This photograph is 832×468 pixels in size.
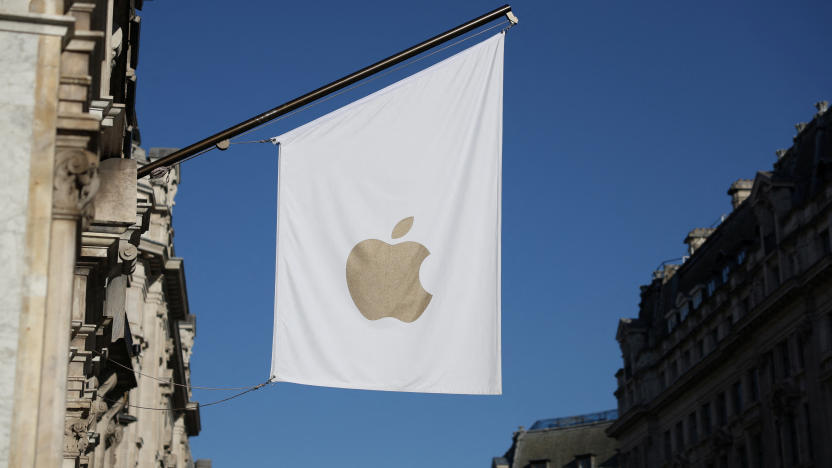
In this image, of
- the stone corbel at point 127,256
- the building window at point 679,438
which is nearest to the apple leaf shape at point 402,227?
the stone corbel at point 127,256

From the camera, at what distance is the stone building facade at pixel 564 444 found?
102875 millimetres

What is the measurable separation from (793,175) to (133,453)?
110ft

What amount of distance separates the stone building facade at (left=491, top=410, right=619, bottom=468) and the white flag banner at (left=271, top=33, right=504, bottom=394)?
291 feet

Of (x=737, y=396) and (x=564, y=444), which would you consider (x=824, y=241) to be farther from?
(x=564, y=444)

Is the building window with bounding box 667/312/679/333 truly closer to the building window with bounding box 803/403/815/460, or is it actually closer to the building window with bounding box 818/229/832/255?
the building window with bounding box 803/403/815/460

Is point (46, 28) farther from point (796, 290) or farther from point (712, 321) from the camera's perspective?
point (712, 321)

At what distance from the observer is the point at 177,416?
70.1 metres

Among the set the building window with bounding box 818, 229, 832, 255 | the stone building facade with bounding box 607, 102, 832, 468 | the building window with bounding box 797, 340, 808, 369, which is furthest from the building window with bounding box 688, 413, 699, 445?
the building window with bounding box 818, 229, 832, 255

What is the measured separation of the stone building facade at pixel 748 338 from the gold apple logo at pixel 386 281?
4322 centimetres

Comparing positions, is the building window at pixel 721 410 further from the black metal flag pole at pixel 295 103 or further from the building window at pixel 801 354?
the black metal flag pole at pixel 295 103

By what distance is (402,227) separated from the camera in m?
14.7

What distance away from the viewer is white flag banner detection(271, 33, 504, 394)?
14.2m

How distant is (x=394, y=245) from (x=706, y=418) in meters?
60.4

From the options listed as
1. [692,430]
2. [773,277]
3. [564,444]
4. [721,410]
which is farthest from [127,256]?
[564,444]
